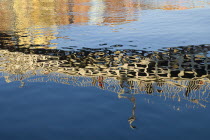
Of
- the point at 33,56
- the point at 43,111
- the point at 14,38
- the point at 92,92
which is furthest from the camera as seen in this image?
the point at 14,38

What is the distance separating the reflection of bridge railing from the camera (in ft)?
46.5

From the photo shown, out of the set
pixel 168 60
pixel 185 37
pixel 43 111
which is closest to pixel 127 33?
pixel 185 37

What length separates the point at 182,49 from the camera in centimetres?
2228

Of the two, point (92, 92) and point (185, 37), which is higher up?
point (185, 37)

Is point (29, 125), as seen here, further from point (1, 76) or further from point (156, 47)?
point (156, 47)

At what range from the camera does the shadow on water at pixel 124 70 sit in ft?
45.6

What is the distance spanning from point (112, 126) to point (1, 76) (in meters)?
9.19

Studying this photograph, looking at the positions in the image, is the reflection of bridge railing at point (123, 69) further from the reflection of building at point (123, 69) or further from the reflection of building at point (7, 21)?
the reflection of building at point (7, 21)

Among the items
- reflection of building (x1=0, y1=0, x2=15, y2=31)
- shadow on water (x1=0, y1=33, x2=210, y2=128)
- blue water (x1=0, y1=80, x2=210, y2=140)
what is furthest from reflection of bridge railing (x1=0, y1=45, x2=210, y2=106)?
reflection of building (x1=0, y1=0, x2=15, y2=31)

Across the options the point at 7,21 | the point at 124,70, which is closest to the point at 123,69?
the point at 124,70

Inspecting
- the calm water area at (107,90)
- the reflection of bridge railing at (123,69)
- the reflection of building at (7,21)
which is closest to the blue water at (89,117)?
the calm water area at (107,90)

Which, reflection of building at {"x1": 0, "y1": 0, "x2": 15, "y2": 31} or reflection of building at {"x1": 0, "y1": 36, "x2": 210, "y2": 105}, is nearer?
reflection of building at {"x1": 0, "y1": 36, "x2": 210, "y2": 105}

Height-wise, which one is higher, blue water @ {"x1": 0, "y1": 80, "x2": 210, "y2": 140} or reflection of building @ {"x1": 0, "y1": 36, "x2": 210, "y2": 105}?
reflection of building @ {"x1": 0, "y1": 36, "x2": 210, "y2": 105}

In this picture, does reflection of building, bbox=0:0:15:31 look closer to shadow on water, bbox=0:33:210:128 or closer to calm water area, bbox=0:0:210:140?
calm water area, bbox=0:0:210:140
